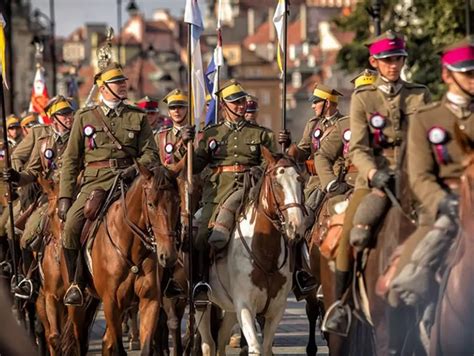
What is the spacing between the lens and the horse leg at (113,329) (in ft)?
48.5

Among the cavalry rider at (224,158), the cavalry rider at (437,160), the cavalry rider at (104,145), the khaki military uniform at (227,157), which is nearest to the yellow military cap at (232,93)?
the cavalry rider at (224,158)

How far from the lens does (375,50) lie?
1253 cm

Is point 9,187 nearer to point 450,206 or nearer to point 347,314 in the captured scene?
point 347,314

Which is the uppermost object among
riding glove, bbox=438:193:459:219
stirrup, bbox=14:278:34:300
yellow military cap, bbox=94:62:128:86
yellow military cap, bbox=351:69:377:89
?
yellow military cap, bbox=94:62:128:86

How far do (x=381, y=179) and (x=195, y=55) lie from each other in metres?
6.45

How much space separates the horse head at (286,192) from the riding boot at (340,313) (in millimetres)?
1760

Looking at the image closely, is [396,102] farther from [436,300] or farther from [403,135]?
[436,300]

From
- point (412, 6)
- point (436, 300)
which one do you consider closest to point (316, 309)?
point (436, 300)

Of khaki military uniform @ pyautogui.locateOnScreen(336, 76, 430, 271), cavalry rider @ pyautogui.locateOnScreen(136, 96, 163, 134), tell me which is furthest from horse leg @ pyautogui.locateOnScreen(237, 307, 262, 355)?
cavalry rider @ pyautogui.locateOnScreen(136, 96, 163, 134)

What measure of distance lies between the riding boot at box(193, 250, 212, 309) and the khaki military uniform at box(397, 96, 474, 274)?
527cm

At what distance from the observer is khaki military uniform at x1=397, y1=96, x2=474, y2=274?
10.8 m

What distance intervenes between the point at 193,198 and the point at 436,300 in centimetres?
625

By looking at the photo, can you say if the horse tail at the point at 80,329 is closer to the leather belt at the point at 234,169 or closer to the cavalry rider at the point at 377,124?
the leather belt at the point at 234,169

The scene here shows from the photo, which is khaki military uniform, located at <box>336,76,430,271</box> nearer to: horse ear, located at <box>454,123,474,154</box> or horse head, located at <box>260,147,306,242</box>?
horse ear, located at <box>454,123,474,154</box>
